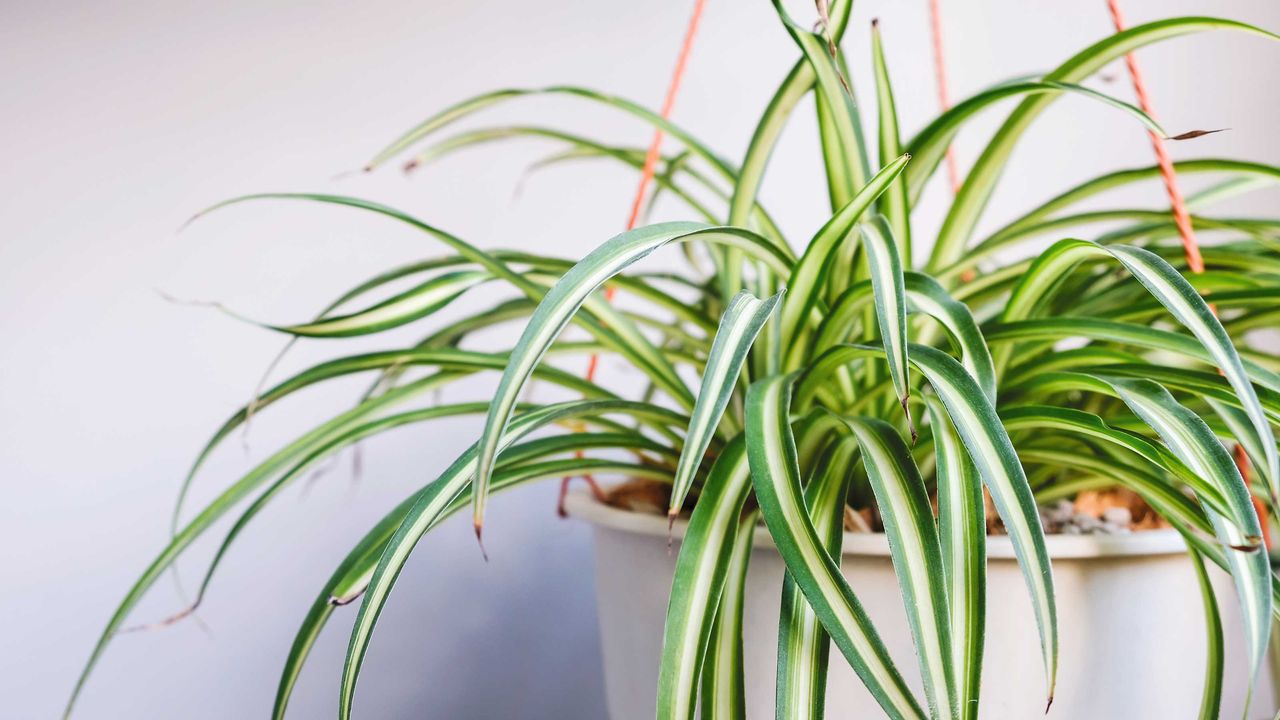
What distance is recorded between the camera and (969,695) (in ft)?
1.15

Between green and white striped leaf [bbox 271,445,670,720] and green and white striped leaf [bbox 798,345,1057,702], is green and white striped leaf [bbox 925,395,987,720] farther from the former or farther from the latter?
green and white striped leaf [bbox 271,445,670,720]

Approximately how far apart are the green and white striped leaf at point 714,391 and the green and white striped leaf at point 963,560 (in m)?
0.10

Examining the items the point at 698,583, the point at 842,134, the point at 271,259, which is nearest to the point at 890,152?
the point at 842,134

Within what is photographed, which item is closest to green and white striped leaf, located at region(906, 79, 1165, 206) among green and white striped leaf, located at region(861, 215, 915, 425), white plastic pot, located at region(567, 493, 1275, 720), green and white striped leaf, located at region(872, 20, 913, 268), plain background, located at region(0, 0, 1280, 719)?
green and white striped leaf, located at region(872, 20, 913, 268)

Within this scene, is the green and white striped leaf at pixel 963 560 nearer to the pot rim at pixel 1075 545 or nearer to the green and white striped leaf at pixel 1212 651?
the pot rim at pixel 1075 545

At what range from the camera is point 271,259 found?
0.92 metres

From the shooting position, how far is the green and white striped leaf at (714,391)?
357 millimetres

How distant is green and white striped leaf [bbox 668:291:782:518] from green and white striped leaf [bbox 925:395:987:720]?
10 centimetres

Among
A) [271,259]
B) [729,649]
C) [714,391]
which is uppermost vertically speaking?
[271,259]

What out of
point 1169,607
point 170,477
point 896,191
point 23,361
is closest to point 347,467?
point 170,477

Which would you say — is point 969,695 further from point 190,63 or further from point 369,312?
point 190,63

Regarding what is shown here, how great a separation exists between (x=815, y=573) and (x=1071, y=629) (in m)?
0.19

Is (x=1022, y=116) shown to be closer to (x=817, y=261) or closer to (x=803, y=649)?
(x=817, y=261)

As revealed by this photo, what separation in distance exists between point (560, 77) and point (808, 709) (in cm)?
85
